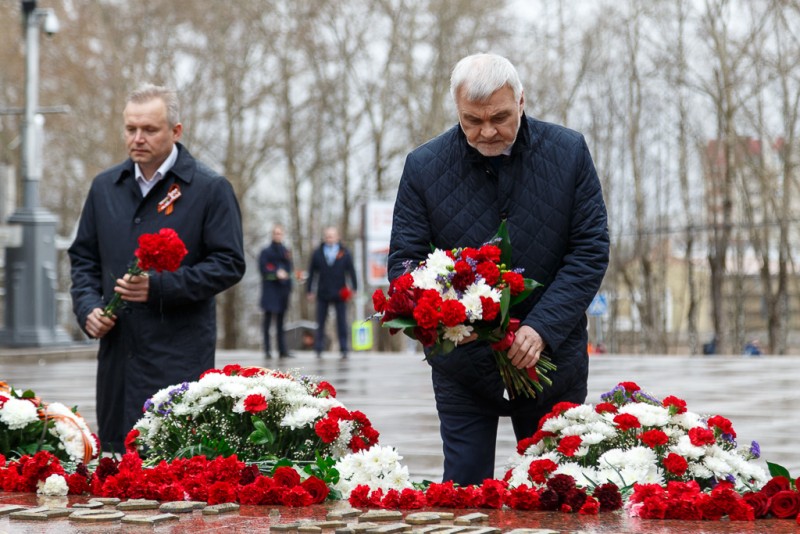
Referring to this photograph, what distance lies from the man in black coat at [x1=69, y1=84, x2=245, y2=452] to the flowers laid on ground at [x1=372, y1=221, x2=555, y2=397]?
177 cm

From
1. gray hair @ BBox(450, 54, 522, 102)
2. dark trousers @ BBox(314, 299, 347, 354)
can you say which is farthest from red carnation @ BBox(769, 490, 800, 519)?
dark trousers @ BBox(314, 299, 347, 354)

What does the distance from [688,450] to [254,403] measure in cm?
152

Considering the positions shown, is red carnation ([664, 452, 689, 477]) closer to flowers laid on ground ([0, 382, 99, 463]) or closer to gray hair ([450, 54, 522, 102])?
gray hair ([450, 54, 522, 102])

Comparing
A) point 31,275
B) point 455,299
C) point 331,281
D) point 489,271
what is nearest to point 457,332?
point 455,299

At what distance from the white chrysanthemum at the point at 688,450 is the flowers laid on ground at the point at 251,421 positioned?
3.83 ft

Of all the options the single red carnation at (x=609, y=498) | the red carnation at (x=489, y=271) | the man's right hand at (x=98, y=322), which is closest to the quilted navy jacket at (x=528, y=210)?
the red carnation at (x=489, y=271)

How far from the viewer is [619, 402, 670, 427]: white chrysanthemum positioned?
4.54 m

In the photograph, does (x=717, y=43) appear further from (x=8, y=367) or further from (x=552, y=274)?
(x=552, y=274)

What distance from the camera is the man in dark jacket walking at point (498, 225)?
4457mm

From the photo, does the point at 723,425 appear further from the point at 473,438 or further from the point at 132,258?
the point at 132,258

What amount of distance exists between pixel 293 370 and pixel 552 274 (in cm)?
126

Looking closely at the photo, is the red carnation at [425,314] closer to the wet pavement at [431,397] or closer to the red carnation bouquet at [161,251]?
the wet pavement at [431,397]

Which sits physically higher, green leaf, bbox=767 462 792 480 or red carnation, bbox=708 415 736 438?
red carnation, bbox=708 415 736 438

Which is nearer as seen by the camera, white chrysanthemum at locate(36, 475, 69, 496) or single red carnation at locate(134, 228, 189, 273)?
white chrysanthemum at locate(36, 475, 69, 496)
